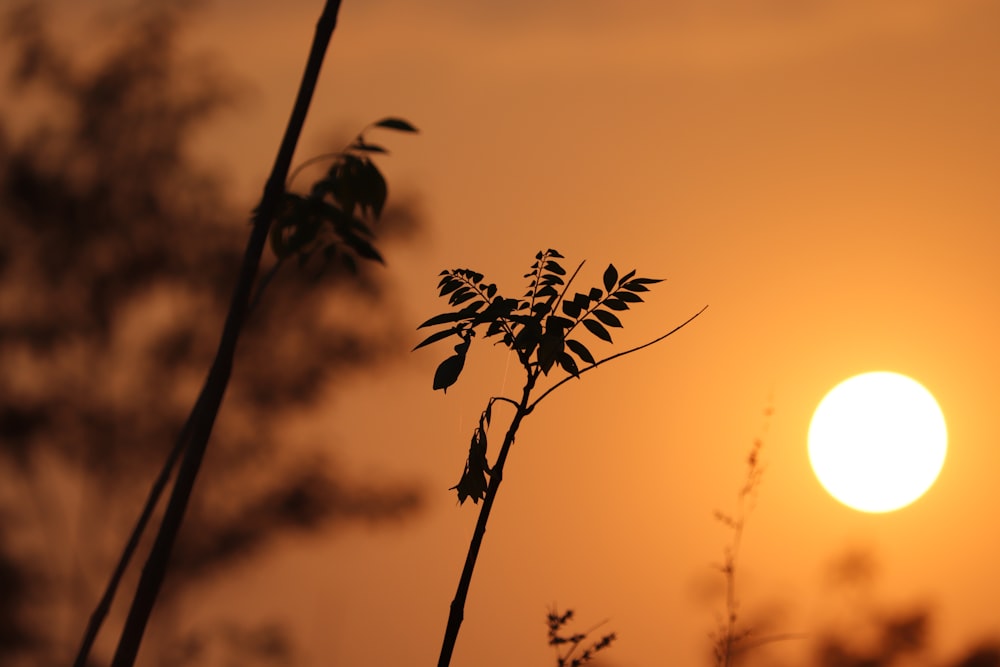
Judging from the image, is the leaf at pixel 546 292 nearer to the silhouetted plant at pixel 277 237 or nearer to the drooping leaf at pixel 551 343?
the drooping leaf at pixel 551 343

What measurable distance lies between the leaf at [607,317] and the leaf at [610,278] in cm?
11

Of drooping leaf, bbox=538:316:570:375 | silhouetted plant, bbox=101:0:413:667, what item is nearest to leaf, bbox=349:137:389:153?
silhouetted plant, bbox=101:0:413:667

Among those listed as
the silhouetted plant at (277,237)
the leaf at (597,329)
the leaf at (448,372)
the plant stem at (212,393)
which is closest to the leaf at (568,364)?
the leaf at (597,329)

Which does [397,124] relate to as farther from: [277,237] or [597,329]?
[597,329]

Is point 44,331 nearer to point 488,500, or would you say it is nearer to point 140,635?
point 488,500

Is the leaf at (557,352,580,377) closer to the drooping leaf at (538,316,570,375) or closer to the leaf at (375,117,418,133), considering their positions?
the drooping leaf at (538,316,570,375)

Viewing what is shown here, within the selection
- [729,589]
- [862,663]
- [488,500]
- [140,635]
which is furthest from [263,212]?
[862,663]

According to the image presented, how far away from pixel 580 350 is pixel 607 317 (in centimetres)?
16

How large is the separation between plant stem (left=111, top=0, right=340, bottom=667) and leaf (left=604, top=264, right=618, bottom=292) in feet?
5.03

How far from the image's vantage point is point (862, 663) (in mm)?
7137

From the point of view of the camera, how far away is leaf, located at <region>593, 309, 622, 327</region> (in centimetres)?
325

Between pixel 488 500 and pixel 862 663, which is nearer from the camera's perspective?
pixel 488 500

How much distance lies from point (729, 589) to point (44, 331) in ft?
28.8

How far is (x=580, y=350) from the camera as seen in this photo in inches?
126
